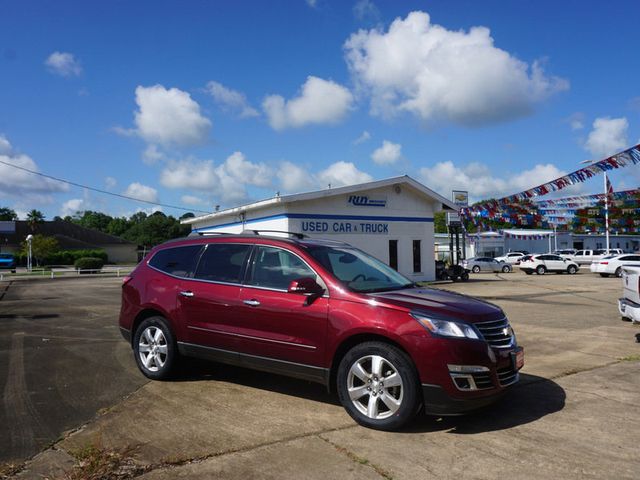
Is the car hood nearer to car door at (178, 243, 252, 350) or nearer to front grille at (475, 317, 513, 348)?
front grille at (475, 317, 513, 348)

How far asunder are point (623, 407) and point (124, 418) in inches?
194

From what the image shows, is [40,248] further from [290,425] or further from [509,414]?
[509,414]

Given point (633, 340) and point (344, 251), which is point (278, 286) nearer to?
point (344, 251)

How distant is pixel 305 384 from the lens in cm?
608

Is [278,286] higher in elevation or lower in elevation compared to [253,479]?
higher

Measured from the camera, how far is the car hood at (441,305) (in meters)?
4.55

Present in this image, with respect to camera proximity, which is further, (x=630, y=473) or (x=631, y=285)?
(x=631, y=285)

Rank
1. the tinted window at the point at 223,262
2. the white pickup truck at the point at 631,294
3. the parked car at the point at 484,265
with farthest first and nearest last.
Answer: the parked car at the point at 484,265
the white pickup truck at the point at 631,294
the tinted window at the point at 223,262

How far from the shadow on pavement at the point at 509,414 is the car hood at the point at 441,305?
832mm

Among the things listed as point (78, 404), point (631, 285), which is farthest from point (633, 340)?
point (78, 404)

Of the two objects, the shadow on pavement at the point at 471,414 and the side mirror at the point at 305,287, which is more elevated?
the side mirror at the point at 305,287

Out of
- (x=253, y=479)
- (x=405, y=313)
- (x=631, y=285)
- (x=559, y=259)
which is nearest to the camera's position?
(x=253, y=479)

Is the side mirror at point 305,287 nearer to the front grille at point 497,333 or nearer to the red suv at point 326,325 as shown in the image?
the red suv at point 326,325

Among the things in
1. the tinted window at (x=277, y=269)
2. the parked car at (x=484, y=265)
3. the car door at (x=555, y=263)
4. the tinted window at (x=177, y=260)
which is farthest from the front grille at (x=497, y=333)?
the parked car at (x=484, y=265)
